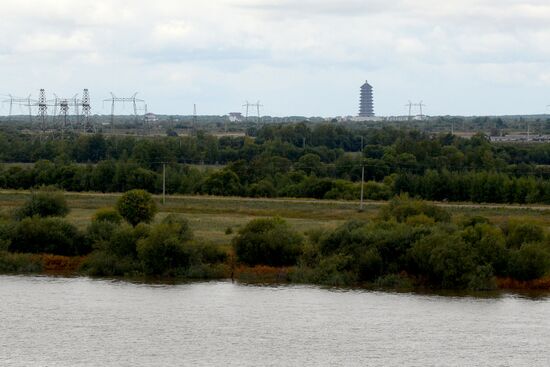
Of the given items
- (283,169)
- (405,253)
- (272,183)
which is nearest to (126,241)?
(405,253)

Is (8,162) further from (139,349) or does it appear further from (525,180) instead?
(139,349)

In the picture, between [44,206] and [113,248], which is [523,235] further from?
[44,206]

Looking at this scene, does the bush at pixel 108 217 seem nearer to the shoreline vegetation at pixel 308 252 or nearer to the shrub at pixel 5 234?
the shoreline vegetation at pixel 308 252

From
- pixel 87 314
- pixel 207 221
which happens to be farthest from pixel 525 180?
pixel 87 314

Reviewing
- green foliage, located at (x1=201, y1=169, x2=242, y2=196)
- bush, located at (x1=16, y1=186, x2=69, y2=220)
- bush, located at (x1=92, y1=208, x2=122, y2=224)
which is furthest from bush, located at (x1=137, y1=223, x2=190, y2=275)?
green foliage, located at (x1=201, y1=169, x2=242, y2=196)

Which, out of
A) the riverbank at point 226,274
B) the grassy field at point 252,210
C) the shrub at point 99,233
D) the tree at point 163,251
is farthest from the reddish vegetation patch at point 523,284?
the shrub at point 99,233

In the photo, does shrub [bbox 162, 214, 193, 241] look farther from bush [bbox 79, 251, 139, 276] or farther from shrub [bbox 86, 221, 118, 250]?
shrub [bbox 86, 221, 118, 250]
